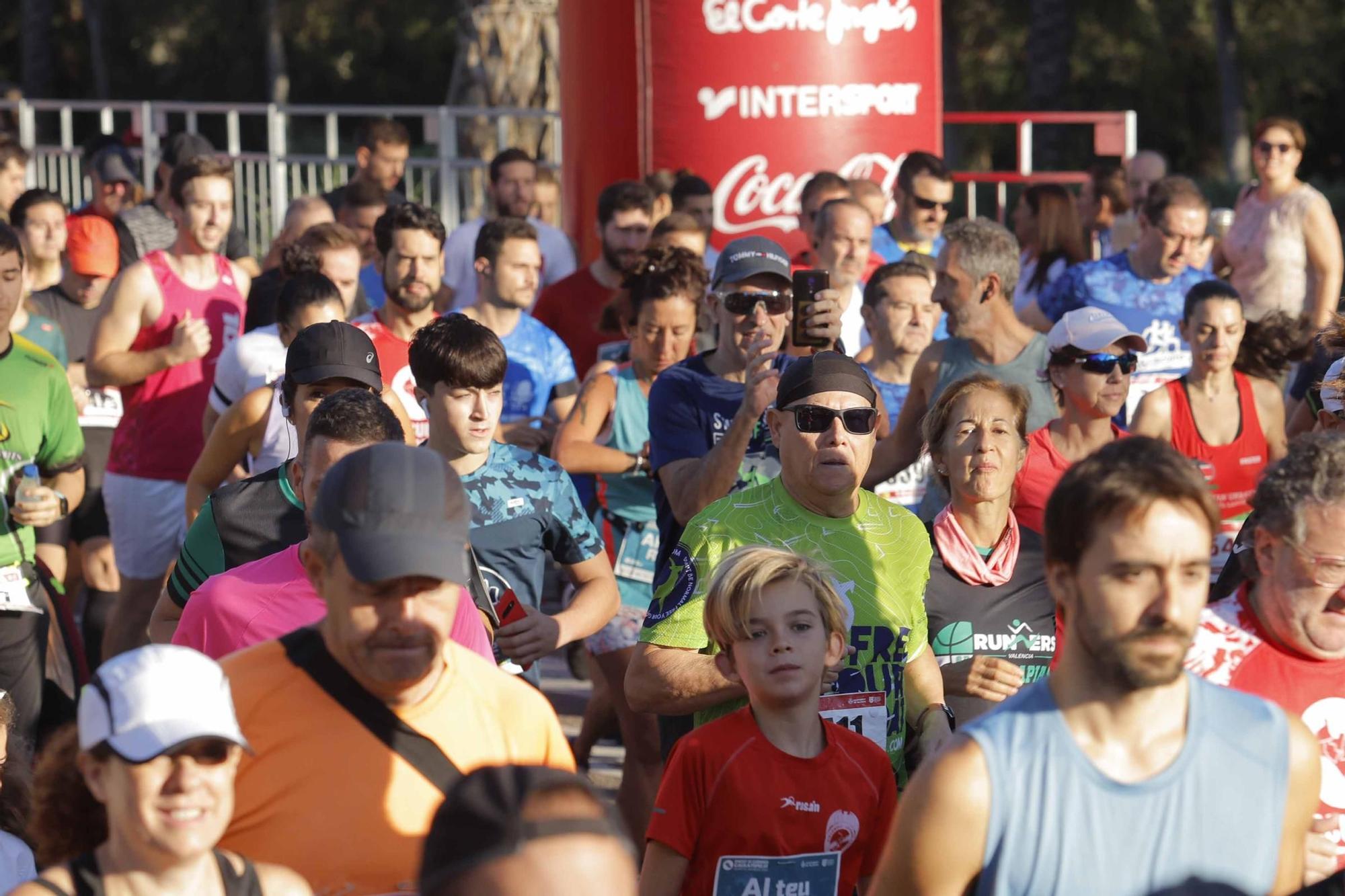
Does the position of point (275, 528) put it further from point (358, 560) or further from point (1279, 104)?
point (1279, 104)

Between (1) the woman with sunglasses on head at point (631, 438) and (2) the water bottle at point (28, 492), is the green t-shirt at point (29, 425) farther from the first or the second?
(1) the woman with sunglasses on head at point (631, 438)

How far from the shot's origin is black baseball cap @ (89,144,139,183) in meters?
10.7

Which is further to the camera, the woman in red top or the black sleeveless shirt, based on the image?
the woman in red top

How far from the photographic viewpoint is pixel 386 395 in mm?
5340

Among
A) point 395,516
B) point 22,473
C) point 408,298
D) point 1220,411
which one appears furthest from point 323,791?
point 1220,411

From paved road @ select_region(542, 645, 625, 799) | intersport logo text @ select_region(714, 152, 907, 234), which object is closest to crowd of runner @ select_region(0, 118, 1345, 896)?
paved road @ select_region(542, 645, 625, 799)

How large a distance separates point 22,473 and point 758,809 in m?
2.95

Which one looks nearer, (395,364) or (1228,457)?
(1228,457)

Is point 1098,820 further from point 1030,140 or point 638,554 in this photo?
point 1030,140

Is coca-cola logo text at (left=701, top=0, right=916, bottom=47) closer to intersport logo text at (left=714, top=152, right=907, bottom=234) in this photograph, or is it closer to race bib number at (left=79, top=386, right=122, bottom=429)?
intersport logo text at (left=714, top=152, right=907, bottom=234)

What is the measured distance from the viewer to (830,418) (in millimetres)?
4270

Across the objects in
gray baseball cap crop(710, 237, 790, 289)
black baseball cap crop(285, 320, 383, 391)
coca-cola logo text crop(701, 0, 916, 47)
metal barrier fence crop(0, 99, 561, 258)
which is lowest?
black baseball cap crop(285, 320, 383, 391)

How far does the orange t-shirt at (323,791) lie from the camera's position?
9.02 ft

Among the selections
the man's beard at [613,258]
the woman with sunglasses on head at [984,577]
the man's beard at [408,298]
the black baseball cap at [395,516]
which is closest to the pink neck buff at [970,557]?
the woman with sunglasses on head at [984,577]
